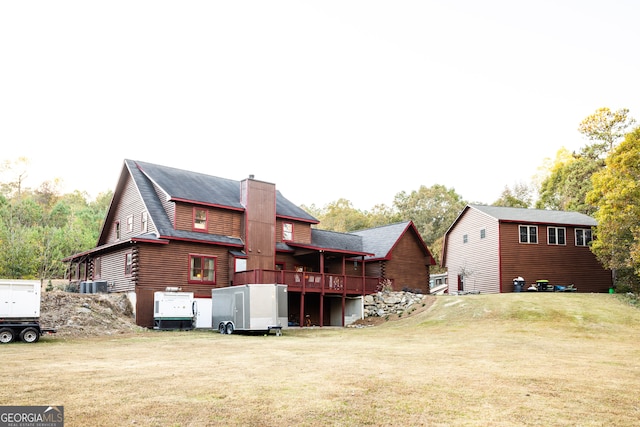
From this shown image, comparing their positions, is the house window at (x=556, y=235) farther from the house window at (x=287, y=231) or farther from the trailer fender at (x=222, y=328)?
the trailer fender at (x=222, y=328)

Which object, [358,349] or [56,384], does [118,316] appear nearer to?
[358,349]

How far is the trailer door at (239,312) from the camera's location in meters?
23.9

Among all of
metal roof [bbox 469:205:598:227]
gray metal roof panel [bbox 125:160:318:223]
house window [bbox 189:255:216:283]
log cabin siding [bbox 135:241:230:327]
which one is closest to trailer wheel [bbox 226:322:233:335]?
log cabin siding [bbox 135:241:230:327]

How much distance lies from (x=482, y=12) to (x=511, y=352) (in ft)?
69.1

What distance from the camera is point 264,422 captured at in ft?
24.4

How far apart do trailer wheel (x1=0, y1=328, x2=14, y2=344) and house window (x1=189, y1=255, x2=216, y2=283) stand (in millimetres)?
10517

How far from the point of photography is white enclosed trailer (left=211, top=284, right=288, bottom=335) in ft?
77.6

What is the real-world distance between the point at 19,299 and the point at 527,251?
2934 centimetres

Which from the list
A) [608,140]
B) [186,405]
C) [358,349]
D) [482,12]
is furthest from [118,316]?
[608,140]

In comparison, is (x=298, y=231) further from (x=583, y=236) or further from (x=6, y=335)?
(x=583, y=236)

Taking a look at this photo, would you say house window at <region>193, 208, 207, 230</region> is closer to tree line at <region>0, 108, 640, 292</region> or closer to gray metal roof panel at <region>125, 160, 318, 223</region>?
gray metal roof panel at <region>125, 160, 318, 223</region>

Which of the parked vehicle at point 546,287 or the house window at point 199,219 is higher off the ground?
the house window at point 199,219

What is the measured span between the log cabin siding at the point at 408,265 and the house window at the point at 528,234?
21.5 feet

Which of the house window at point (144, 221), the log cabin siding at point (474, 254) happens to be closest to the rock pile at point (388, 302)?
the log cabin siding at point (474, 254)
